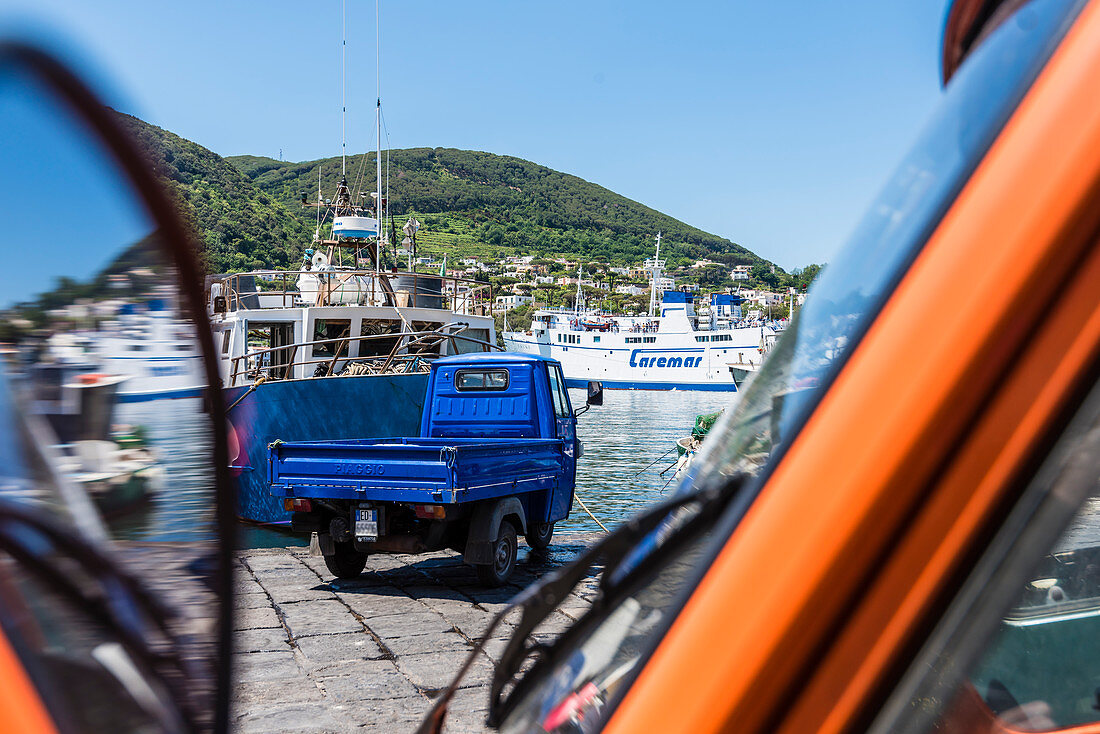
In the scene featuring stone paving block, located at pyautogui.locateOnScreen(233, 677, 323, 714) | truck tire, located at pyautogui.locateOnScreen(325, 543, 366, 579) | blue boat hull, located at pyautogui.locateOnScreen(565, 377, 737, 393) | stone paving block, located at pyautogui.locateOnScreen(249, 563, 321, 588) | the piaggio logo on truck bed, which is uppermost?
the piaggio logo on truck bed

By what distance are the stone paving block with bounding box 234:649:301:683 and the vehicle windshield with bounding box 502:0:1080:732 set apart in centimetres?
436

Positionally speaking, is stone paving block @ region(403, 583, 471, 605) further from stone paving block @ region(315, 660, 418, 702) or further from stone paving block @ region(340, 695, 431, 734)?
stone paving block @ region(340, 695, 431, 734)

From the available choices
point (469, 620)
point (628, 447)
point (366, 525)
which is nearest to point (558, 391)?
point (366, 525)

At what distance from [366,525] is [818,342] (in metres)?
6.47

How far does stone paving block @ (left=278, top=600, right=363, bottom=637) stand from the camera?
5762 millimetres

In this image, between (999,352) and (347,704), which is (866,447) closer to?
(999,352)

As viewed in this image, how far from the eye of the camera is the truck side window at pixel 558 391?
9.05 m

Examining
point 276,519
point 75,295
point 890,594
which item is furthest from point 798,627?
point 276,519

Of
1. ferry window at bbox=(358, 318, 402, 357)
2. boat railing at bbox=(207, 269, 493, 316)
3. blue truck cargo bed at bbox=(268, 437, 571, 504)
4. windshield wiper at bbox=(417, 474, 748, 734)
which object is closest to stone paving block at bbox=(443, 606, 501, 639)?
blue truck cargo bed at bbox=(268, 437, 571, 504)

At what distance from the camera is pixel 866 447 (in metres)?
0.55

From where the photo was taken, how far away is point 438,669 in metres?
4.93

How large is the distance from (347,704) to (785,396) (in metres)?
4.25

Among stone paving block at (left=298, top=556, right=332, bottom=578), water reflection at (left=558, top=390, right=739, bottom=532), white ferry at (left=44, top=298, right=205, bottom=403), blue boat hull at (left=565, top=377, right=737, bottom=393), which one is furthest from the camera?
blue boat hull at (left=565, top=377, right=737, bottom=393)

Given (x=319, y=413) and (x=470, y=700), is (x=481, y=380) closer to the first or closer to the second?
(x=319, y=413)
